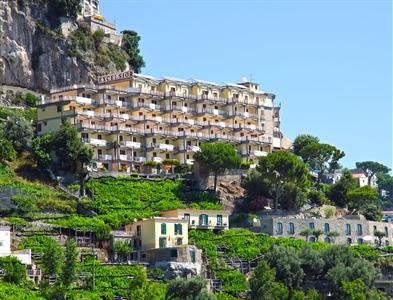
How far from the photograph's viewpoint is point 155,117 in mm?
119312

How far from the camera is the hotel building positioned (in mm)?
113688

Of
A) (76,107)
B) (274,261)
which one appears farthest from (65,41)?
(274,261)

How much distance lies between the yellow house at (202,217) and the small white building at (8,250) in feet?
58.7

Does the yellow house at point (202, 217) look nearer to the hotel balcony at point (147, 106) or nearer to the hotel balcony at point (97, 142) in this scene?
the hotel balcony at point (97, 142)

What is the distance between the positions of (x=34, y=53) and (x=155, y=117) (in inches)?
914

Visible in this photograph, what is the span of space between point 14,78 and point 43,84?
3.82m

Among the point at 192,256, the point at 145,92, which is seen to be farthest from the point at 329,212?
the point at 192,256

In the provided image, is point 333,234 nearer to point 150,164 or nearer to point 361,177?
point 150,164

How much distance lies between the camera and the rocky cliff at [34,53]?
132m

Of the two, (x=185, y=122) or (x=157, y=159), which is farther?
(x=185, y=122)

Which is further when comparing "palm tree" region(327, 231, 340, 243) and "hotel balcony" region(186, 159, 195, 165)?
"hotel balcony" region(186, 159, 195, 165)

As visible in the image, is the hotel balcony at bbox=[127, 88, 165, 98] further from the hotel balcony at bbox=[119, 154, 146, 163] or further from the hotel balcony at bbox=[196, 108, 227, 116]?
the hotel balcony at bbox=[119, 154, 146, 163]

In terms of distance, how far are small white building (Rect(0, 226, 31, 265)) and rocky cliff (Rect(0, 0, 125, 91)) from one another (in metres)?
47.3

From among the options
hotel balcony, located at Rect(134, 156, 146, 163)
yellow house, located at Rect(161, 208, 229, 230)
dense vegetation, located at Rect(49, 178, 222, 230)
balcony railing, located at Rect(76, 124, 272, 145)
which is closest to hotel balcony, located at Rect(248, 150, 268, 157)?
balcony railing, located at Rect(76, 124, 272, 145)
